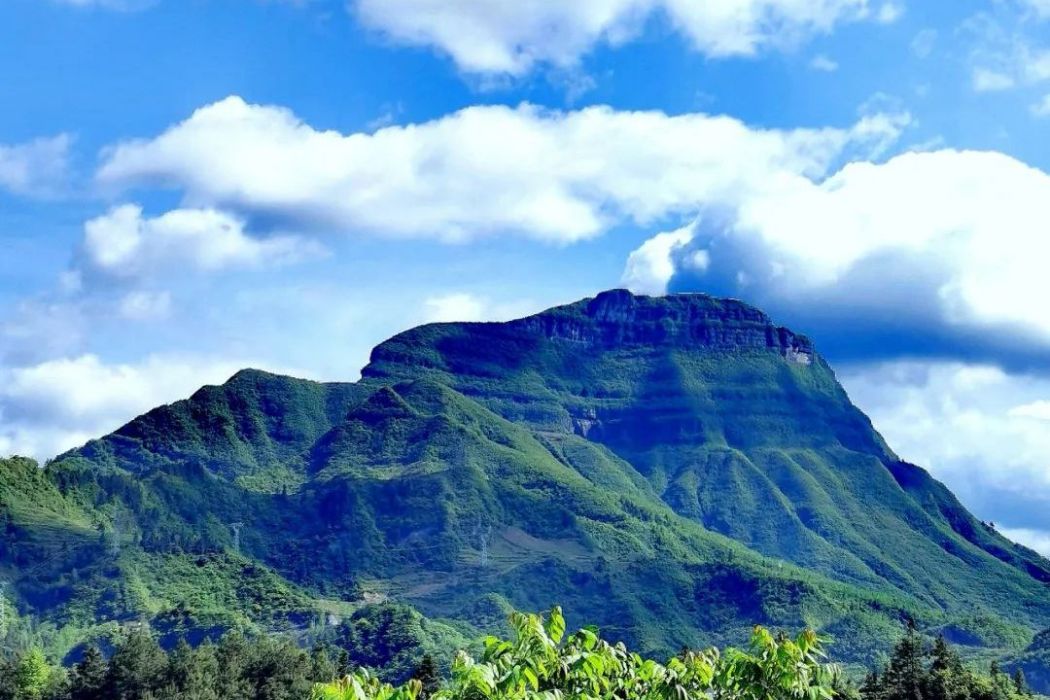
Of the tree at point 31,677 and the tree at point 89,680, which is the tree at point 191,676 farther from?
the tree at point 31,677

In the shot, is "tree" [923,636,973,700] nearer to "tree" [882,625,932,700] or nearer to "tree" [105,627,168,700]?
"tree" [882,625,932,700]

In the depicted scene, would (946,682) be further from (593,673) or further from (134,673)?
(593,673)

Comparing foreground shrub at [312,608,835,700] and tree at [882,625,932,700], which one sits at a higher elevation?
tree at [882,625,932,700]

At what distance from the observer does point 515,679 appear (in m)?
21.5

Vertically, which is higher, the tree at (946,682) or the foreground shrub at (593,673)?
the tree at (946,682)

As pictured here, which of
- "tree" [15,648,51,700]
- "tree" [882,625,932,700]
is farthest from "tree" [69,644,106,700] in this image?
"tree" [882,625,932,700]

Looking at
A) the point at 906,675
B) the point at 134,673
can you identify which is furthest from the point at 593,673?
the point at 134,673

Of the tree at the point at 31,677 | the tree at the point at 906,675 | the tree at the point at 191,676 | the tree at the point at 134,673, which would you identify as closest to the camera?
the tree at the point at 906,675

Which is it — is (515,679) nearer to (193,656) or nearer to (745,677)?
(745,677)

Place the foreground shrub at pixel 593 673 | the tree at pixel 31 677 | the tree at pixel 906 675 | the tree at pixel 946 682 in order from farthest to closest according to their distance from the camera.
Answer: the tree at pixel 31 677, the tree at pixel 906 675, the tree at pixel 946 682, the foreground shrub at pixel 593 673

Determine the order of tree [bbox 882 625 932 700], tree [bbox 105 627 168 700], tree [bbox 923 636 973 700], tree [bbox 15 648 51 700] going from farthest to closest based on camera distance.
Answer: tree [bbox 15 648 51 700]
tree [bbox 105 627 168 700]
tree [bbox 882 625 932 700]
tree [bbox 923 636 973 700]

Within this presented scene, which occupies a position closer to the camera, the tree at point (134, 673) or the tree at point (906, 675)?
the tree at point (906, 675)

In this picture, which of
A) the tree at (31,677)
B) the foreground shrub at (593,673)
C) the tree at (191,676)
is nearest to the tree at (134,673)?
the tree at (191,676)

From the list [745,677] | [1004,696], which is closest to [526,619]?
[745,677]
